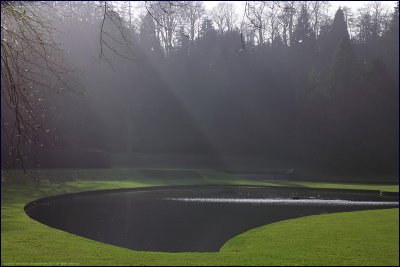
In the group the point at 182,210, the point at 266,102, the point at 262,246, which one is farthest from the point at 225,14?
the point at 266,102

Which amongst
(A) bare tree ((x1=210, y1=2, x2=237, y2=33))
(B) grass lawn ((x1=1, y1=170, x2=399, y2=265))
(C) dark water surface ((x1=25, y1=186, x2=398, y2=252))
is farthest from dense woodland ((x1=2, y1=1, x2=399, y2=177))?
(A) bare tree ((x1=210, y1=2, x2=237, y2=33))

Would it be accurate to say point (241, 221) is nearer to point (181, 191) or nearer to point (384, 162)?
point (181, 191)

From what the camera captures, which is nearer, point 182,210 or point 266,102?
point 182,210

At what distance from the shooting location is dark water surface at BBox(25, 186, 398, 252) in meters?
11.0

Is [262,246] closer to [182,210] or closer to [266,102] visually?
[182,210]

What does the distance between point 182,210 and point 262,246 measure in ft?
20.9

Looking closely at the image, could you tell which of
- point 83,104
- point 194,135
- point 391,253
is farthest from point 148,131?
point 391,253

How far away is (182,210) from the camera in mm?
15453

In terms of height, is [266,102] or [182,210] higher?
[266,102]

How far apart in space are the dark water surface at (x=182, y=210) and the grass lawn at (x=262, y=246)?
0.92 m

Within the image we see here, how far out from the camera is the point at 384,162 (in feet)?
128

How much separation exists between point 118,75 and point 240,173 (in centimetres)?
1260

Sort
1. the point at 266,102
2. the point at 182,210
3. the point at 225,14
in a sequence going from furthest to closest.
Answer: the point at 266,102, the point at 182,210, the point at 225,14

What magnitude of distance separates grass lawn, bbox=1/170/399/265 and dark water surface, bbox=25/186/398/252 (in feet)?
3.01
